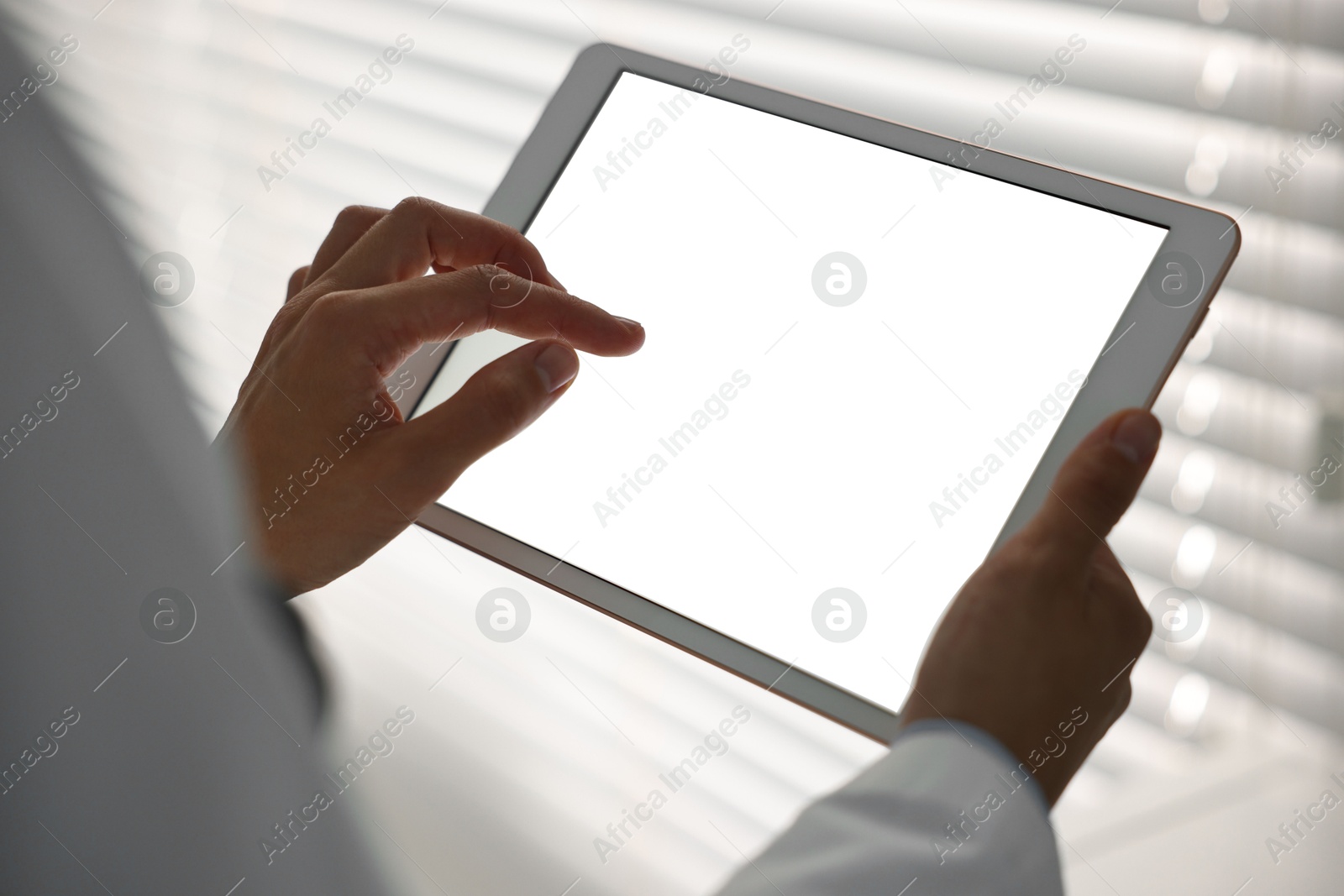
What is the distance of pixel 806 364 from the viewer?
652 millimetres

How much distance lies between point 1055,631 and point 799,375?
0.24m

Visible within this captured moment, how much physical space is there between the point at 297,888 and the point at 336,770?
0.04 meters

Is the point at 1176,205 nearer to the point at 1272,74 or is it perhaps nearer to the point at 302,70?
the point at 1272,74

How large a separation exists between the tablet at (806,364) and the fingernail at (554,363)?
4 cm

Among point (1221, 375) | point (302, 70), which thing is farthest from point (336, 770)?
point (302, 70)

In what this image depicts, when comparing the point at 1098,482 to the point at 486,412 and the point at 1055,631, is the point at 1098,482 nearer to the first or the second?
the point at 1055,631

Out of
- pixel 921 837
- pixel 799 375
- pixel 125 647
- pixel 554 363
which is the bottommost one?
pixel 125 647

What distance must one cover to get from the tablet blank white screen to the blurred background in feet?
0.26

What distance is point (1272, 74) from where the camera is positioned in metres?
0.81

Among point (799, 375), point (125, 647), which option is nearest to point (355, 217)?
point (799, 375)

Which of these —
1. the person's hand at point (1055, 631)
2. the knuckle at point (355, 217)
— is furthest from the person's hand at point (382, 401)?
the person's hand at point (1055, 631)

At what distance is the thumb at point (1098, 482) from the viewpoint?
1.73ft

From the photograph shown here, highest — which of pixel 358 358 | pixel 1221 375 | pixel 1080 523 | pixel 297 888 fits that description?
pixel 1221 375

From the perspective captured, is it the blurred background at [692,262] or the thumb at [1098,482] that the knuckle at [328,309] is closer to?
the blurred background at [692,262]
